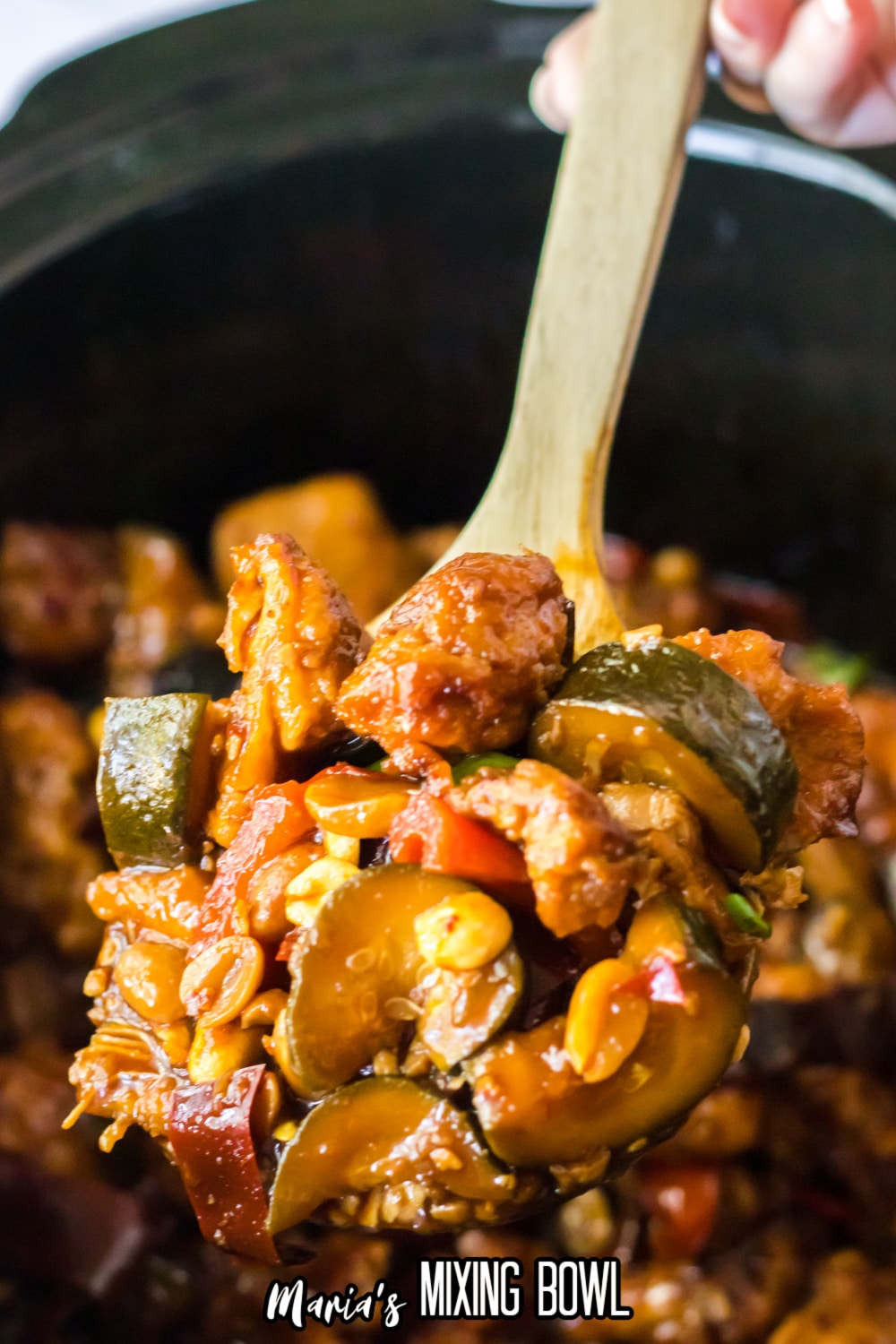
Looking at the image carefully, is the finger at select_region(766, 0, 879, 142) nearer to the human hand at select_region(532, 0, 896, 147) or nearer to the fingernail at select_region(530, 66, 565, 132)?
the human hand at select_region(532, 0, 896, 147)

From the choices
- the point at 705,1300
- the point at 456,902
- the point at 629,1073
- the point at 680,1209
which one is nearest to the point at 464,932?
the point at 456,902

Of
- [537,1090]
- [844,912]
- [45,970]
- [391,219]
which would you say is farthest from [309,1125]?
[391,219]

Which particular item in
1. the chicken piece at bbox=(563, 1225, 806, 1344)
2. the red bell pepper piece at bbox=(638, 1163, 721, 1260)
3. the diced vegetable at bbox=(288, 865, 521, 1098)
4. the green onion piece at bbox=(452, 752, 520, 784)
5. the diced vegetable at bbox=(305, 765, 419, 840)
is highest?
the green onion piece at bbox=(452, 752, 520, 784)

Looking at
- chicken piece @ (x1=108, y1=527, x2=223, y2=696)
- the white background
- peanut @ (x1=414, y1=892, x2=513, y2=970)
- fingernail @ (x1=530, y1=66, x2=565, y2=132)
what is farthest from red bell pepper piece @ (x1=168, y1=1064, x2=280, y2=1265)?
the white background

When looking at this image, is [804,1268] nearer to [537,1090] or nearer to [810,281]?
[537,1090]

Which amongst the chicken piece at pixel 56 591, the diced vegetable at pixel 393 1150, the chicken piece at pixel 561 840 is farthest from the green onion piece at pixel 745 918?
the chicken piece at pixel 56 591

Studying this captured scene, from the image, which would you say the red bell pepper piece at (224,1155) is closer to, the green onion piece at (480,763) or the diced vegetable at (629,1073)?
the diced vegetable at (629,1073)
